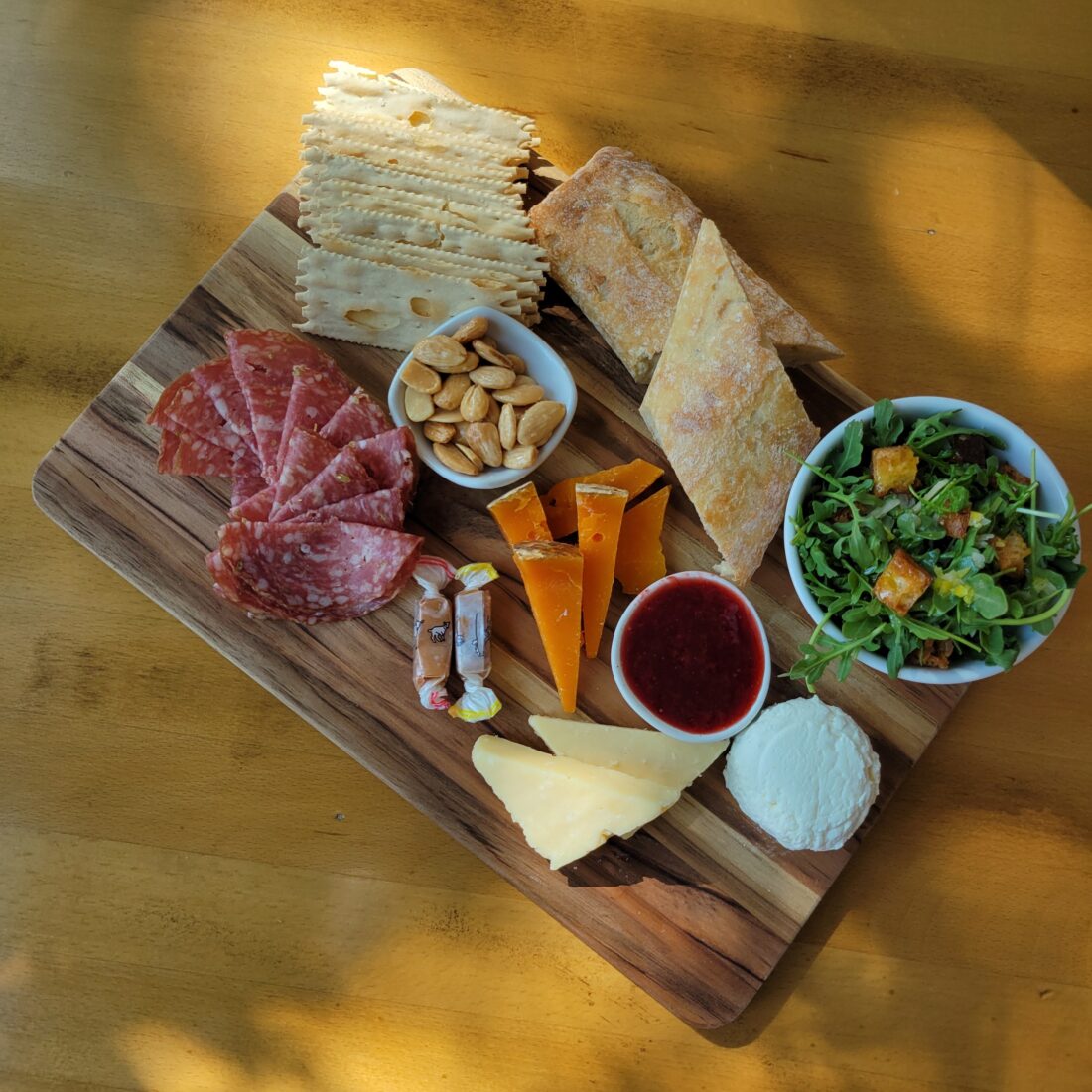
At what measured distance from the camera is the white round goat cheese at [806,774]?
1.70 metres

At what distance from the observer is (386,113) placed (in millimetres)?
1817

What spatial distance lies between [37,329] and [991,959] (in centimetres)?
241

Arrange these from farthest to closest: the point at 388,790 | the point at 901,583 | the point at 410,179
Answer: the point at 388,790
the point at 410,179
the point at 901,583

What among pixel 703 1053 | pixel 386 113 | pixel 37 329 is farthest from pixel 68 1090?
pixel 386 113

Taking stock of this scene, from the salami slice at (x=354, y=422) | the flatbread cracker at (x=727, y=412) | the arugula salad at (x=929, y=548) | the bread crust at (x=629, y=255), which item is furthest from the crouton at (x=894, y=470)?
the salami slice at (x=354, y=422)

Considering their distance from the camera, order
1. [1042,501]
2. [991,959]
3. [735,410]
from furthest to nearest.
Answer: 1. [991,959]
2. [735,410]
3. [1042,501]

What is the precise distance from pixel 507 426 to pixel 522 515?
17 centimetres

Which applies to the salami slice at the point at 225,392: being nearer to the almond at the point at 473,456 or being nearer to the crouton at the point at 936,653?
the almond at the point at 473,456

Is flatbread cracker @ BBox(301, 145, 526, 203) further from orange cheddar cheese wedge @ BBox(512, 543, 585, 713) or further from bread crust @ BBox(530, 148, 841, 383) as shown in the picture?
orange cheddar cheese wedge @ BBox(512, 543, 585, 713)

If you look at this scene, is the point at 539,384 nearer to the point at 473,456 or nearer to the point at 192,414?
the point at 473,456

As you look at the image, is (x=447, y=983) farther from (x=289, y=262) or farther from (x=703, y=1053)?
(x=289, y=262)

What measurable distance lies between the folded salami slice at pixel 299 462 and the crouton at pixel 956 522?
1.10 meters

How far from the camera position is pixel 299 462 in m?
1.73

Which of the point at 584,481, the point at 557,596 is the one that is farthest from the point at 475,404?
the point at 557,596
